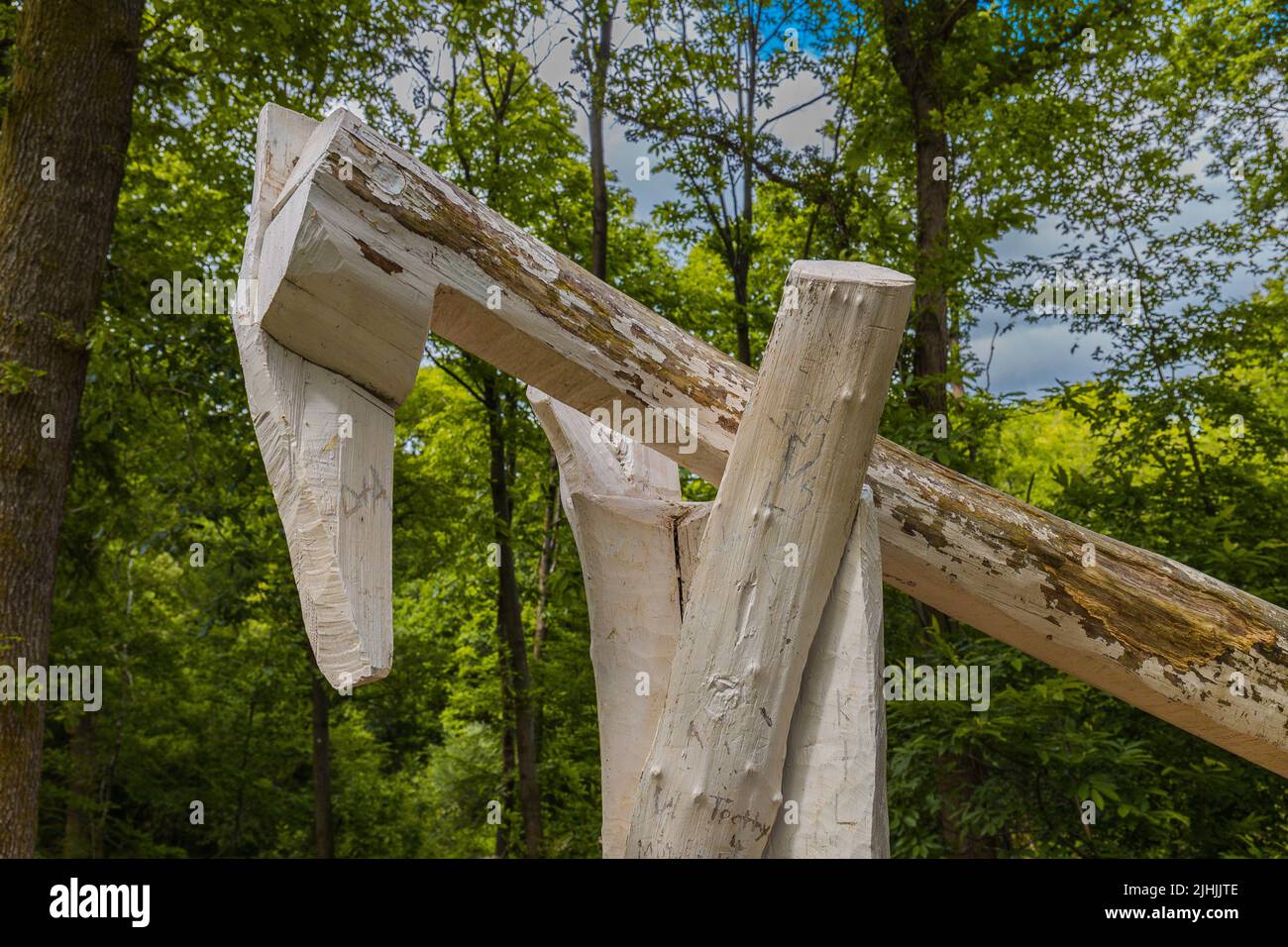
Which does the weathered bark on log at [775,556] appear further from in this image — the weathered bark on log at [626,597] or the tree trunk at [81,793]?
the tree trunk at [81,793]

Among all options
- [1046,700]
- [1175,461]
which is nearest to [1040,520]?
[1046,700]

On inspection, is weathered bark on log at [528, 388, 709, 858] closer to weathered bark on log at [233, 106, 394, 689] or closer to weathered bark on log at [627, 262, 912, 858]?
weathered bark on log at [627, 262, 912, 858]

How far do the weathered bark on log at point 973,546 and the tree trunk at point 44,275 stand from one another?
410 centimetres

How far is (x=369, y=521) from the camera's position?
204 cm

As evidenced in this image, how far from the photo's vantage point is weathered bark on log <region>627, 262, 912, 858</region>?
208 cm

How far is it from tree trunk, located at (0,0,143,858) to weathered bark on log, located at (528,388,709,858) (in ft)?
12.6

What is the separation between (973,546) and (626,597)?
93 cm

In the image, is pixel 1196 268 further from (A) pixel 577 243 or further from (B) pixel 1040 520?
(B) pixel 1040 520

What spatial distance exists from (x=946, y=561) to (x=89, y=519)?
833cm

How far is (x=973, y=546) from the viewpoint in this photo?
2312mm

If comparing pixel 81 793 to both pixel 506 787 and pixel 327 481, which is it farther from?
pixel 327 481

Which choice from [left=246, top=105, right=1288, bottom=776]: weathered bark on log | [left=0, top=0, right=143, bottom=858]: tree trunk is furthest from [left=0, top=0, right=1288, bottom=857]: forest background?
[left=246, top=105, right=1288, bottom=776]: weathered bark on log

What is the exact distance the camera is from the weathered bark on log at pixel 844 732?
208cm

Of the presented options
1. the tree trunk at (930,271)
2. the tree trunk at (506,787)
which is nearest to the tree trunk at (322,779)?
the tree trunk at (506,787)
